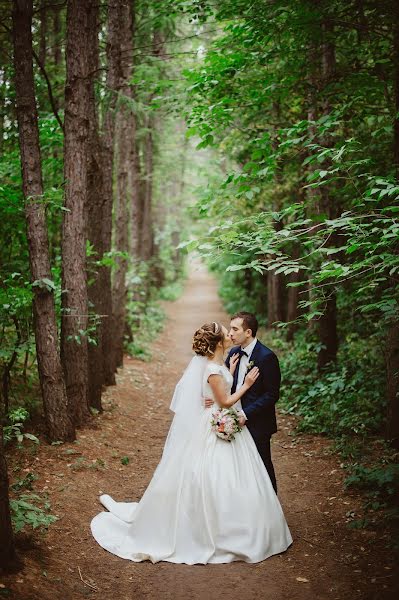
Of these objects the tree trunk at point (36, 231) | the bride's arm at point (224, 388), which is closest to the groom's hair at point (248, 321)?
the bride's arm at point (224, 388)

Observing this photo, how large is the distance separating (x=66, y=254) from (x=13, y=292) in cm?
138

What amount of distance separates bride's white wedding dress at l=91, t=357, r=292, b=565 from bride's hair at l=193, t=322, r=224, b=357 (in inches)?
5.7

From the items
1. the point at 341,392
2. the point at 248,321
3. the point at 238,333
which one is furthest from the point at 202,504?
the point at 341,392

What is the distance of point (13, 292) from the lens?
283 inches

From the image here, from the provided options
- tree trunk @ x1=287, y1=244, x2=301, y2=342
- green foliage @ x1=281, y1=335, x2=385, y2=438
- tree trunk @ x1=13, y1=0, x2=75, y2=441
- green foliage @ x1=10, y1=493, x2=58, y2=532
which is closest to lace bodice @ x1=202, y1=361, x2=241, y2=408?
green foliage @ x1=10, y1=493, x2=58, y2=532

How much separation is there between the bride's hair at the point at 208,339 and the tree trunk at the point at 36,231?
9.02 ft

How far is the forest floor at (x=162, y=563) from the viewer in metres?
4.74

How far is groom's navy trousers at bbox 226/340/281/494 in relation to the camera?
579 cm

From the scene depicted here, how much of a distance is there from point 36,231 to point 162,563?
4816mm

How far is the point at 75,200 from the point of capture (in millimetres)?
8289

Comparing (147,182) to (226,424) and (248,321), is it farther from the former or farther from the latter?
(226,424)

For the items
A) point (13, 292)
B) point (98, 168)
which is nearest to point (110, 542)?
point (13, 292)

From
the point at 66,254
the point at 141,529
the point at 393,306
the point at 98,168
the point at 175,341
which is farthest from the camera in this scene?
the point at 175,341

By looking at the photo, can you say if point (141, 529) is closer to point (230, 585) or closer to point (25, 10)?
point (230, 585)
